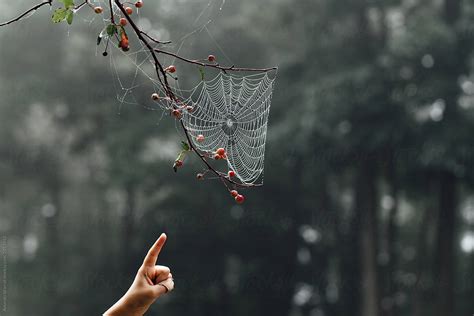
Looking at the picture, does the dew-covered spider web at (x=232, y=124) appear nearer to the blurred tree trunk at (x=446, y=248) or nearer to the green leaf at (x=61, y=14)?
the green leaf at (x=61, y=14)

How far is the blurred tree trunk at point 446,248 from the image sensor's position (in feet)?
35.1

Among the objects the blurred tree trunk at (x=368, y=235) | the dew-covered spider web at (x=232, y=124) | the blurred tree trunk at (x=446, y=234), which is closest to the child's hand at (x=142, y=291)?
the dew-covered spider web at (x=232, y=124)

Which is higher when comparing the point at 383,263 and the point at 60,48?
the point at 60,48

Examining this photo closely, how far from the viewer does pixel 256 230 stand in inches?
457

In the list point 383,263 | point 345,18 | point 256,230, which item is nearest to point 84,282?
point 256,230

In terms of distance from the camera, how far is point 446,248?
10750mm

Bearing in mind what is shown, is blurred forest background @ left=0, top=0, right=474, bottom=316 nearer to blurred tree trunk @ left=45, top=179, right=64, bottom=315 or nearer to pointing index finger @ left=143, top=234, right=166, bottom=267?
blurred tree trunk @ left=45, top=179, right=64, bottom=315

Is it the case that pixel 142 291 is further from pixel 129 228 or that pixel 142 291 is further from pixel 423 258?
pixel 423 258

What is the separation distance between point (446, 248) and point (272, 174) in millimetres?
2744

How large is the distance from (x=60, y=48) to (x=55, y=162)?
1.84 metres

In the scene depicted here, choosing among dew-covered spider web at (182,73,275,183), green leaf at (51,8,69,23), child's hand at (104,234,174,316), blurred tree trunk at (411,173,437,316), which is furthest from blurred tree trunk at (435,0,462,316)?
green leaf at (51,8,69,23)

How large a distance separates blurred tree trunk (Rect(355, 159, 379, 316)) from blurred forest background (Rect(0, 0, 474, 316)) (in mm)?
29

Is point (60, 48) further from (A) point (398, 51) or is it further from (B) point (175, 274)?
(A) point (398, 51)

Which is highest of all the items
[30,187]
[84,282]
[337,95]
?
[337,95]
